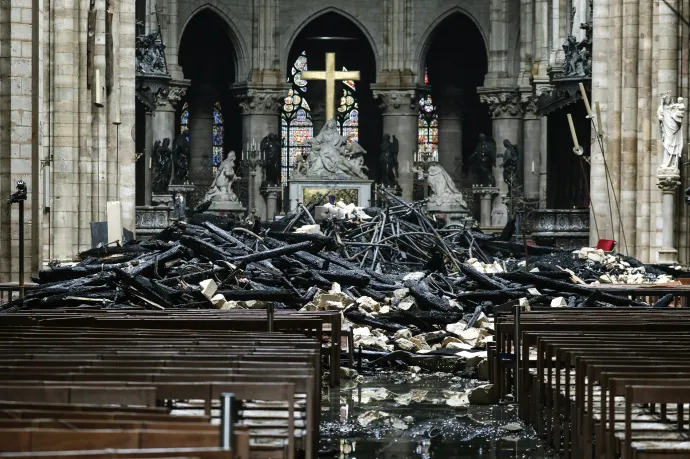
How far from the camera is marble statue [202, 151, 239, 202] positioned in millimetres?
45438

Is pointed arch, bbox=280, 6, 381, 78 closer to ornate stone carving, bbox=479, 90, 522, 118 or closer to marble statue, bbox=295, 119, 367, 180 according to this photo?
ornate stone carving, bbox=479, 90, 522, 118

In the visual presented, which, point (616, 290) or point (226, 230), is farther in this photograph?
point (226, 230)

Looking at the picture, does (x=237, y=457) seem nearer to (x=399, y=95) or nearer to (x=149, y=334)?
(x=149, y=334)

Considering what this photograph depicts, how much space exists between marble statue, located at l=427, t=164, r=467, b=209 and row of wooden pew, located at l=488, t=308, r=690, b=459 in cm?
3035

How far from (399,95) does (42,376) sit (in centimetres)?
4166

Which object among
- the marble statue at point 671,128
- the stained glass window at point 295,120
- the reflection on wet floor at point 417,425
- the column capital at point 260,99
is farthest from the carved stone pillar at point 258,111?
the reflection on wet floor at point 417,425

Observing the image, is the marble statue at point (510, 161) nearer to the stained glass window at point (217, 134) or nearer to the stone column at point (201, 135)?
the stone column at point (201, 135)

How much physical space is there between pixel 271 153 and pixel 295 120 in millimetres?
5834

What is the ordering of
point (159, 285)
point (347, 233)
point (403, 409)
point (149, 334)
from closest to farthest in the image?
point (149, 334) < point (403, 409) < point (159, 285) < point (347, 233)

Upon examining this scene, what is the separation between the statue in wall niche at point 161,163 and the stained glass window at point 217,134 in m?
7.66

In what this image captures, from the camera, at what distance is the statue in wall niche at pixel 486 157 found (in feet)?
155

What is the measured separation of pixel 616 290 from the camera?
19.6 metres

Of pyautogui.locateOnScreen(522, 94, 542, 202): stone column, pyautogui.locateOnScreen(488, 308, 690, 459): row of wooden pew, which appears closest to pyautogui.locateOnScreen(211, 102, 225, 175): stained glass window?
pyautogui.locateOnScreen(522, 94, 542, 202): stone column

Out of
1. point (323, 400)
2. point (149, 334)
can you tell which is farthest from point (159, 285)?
point (149, 334)
